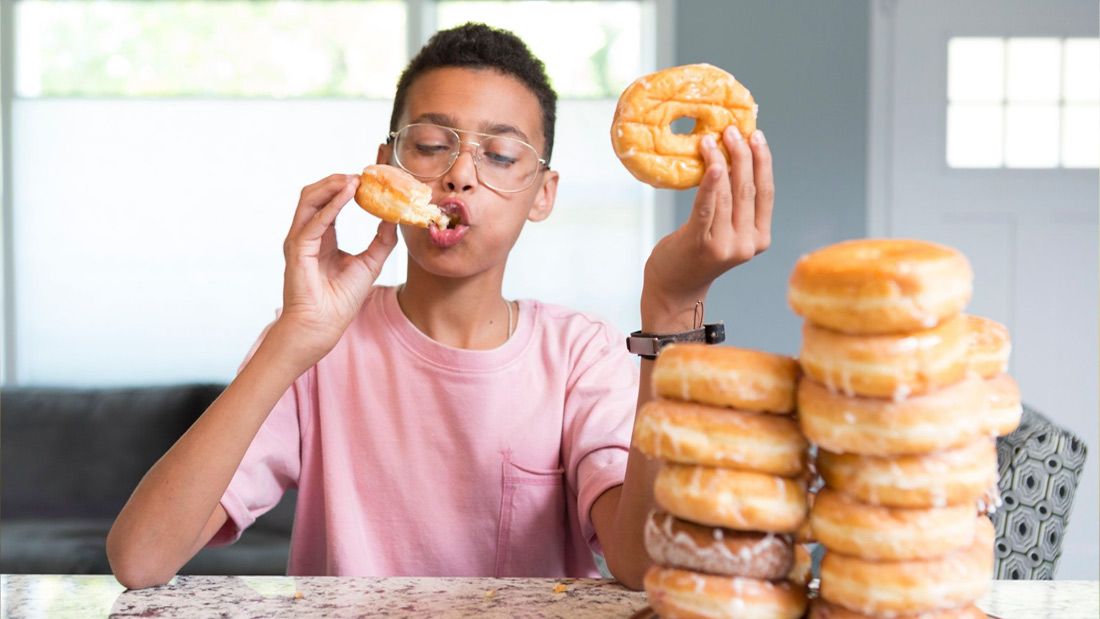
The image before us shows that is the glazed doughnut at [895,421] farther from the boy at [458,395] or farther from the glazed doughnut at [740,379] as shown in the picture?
the boy at [458,395]

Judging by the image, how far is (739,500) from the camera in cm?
76

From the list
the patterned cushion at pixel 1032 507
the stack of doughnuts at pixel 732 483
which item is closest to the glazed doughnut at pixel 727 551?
the stack of doughnuts at pixel 732 483

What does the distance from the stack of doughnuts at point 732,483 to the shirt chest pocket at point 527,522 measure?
91 cm

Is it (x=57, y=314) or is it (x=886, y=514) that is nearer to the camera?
(x=886, y=514)

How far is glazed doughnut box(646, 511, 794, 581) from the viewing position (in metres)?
0.78

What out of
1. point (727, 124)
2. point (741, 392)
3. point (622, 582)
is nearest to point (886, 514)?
point (741, 392)

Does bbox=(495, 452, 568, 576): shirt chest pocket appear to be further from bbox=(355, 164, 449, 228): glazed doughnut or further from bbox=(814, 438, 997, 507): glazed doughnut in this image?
bbox=(814, 438, 997, 507): glazed doughnut

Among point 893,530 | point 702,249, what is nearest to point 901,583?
point 893,530

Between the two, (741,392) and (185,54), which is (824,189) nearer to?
(185,54)

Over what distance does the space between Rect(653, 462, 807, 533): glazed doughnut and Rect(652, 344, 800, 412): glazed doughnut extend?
5cm

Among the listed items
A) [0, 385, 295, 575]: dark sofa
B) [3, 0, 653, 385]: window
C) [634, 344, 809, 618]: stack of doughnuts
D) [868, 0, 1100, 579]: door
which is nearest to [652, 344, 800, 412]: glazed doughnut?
[634, 344, 809, 618]: stack of doughnuts

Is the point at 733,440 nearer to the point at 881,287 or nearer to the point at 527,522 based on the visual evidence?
the point at 881,287

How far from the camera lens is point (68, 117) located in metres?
5.15

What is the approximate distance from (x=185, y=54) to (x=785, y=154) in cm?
291
